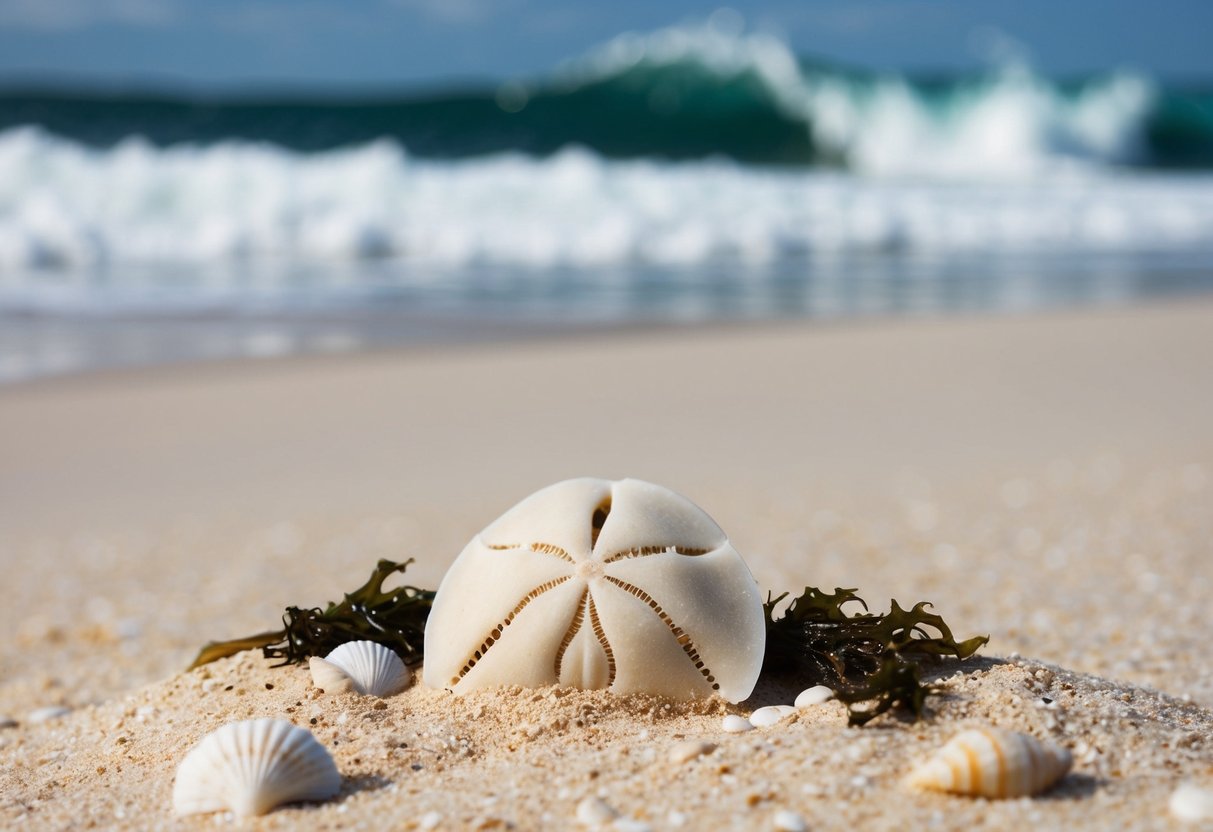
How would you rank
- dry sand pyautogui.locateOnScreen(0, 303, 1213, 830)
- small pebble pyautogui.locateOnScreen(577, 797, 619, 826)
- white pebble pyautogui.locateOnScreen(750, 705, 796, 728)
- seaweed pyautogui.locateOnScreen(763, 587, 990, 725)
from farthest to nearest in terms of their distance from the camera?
seaweed pyautogui.locateOnScreen(763, 587, 990, 725) < white pebble pyautogui.locateOnScreen(750, 705, 796, 728) < dry sand pyautogui.locateOnScreen(0, 303, 1213, 830) < small pebble pyautogui.locateOnScreen(577, 797, 619, 826)

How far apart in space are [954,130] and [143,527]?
24.5 metres

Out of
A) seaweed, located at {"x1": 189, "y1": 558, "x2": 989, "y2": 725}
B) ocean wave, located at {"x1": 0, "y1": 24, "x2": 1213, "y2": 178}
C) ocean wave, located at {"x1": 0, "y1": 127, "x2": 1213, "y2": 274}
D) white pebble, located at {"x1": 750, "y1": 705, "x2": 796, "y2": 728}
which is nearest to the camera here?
seaweed, located at {"x1": 189, "y1": 558, "x2": 989, "y2": 725}

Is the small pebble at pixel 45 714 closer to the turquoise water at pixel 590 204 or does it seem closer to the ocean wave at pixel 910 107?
the turquoise water at pixel 590 204

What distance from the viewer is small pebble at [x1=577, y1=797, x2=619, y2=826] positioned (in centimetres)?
171

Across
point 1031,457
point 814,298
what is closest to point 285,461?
point 1031,457

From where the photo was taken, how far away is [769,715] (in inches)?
82.9

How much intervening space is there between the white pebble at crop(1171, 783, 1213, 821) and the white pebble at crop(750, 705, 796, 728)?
64 centimetres

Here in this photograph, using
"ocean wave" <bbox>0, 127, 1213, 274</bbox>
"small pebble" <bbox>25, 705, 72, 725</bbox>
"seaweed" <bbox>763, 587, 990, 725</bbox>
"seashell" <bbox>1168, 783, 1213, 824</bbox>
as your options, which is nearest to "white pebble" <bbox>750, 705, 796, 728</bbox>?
"seaweed" <bbox>763, 587, 990, 725</bbox>

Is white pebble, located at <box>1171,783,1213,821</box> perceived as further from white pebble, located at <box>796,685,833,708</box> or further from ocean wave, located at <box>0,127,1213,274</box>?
ocean wave, located at <box>0,127,1213,274</box>

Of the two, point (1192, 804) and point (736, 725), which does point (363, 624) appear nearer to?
point (736, 725)

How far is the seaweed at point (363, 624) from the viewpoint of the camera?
98.3 inches

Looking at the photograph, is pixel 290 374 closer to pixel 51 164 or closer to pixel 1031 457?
pixel 1031 457

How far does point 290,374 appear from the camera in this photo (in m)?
7.09

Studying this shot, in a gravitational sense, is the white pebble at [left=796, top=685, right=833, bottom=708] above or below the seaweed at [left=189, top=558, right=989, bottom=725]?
below
